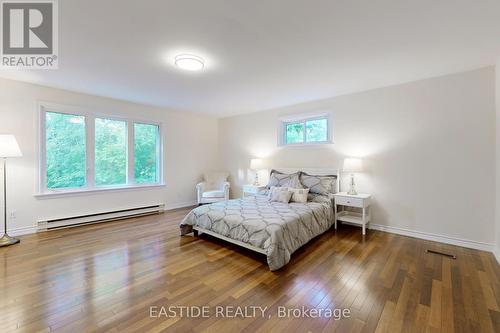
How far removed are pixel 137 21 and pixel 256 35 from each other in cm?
110

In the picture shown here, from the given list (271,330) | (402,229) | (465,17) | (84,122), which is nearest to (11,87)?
(84,122)

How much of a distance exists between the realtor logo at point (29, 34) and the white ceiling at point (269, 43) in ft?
0.34

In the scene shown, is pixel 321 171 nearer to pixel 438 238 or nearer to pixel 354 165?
pixel 354 165

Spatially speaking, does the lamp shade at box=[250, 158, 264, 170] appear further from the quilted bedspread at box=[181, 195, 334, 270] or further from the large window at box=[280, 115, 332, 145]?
the quilted bedspread at box=[181, 195, 334, 270]

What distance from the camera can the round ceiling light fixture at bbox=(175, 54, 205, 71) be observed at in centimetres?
250

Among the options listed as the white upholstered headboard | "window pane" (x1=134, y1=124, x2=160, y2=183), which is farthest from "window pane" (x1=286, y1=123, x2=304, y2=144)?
"window pane" (x1=134, y1=124, x2=160, y2=183)

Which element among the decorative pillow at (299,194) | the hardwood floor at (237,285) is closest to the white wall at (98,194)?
the hardwood floor at (237,285)

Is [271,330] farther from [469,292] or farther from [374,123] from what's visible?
[374,123]

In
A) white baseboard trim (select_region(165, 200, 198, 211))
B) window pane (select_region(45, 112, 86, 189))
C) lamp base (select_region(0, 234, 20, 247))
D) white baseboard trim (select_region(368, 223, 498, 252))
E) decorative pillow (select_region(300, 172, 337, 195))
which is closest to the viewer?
white baseboard trim (select_region(368, 223, 498, 252))

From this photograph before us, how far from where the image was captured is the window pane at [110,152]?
4.20m

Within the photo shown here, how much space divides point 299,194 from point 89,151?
13.1 ft

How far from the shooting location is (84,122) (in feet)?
13.1

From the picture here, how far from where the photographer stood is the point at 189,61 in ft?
8.32

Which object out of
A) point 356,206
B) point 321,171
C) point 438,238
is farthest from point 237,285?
point 438,238
